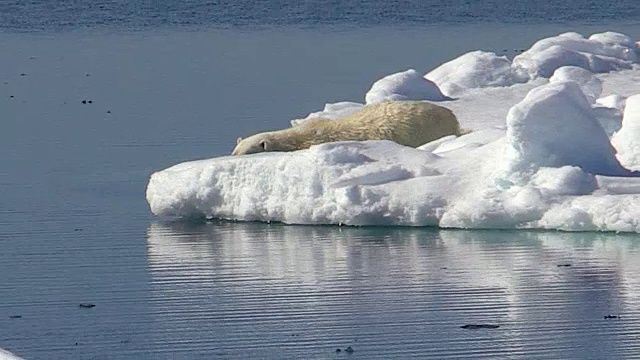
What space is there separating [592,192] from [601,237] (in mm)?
368

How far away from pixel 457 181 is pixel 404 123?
209 cm

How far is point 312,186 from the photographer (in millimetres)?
9641

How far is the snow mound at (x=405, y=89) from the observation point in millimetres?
15438

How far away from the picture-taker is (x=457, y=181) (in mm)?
9500

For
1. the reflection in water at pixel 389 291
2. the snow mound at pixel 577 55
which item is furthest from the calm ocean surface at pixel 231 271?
the snow mound at pixel 577 55

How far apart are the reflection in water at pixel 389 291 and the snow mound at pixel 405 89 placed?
5839 millimetres

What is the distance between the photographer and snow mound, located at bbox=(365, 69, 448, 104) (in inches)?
608

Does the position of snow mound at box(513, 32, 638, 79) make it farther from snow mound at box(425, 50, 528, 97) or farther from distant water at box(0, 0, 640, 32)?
distant water at box(0, 0, 640, 32)

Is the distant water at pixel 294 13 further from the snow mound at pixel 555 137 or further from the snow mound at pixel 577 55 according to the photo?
the snow mound at pixel 555 137

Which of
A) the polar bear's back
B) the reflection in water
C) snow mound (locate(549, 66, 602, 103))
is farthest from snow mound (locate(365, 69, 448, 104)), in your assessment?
the reflection in water

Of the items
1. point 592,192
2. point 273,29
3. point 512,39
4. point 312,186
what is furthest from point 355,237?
point 273,29

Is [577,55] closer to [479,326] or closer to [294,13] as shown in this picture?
[294,13]

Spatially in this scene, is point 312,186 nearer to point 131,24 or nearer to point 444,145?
point 444,145

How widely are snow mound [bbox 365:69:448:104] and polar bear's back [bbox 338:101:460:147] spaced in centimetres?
346
